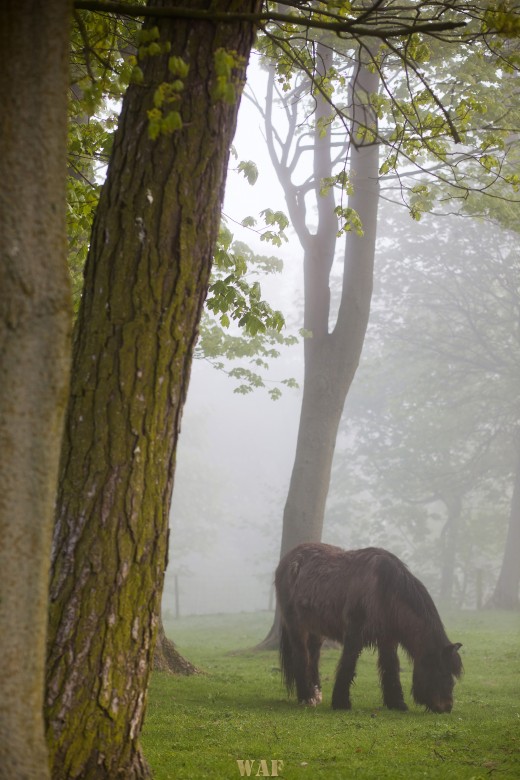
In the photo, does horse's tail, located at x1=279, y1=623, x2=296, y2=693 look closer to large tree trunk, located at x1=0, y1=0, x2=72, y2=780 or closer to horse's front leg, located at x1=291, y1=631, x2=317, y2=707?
horse's front leg, located at x1=291, y1=631, x2=317, y2=707

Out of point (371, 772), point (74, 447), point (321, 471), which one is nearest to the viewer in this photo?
point (74, 447)

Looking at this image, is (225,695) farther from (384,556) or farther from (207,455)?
(207,455)

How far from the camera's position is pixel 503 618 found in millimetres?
26844

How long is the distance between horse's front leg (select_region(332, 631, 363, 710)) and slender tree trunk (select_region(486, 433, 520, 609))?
70.2ft

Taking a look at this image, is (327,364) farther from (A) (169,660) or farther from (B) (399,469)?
(B) (399,469)

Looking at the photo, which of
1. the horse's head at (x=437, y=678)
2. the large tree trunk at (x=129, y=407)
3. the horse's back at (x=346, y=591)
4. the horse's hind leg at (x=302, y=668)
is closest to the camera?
the large tree trunk at (x=129, y=407)

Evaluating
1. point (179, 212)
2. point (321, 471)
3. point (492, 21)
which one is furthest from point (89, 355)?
point (321, 471)

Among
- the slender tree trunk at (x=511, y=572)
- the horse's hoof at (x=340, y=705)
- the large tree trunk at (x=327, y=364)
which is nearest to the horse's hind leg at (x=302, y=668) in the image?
the horse's hoof at (x=340, y=705)

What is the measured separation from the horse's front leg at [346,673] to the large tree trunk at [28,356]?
7.12 metres

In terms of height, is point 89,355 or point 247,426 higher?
point 247,426

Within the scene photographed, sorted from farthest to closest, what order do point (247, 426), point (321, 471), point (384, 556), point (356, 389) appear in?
point (247, 426) < point (356, 389) < point (321, 471) < point (384, 556)

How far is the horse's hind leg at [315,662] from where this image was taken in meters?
10.8

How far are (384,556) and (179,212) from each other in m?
6.96

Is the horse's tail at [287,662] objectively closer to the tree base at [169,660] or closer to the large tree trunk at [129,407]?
the tree base at [169,660]
